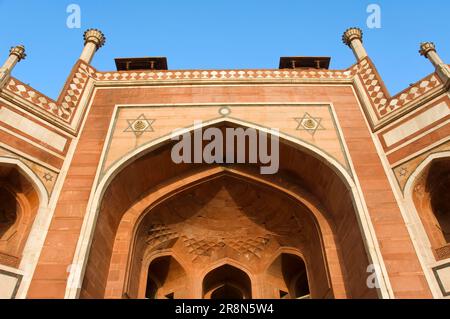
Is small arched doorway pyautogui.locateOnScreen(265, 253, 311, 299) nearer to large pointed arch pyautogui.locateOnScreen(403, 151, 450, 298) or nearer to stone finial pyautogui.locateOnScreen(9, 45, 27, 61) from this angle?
large pointed arch pyautogui.locateOnScreen(403, 151, 450, 298)

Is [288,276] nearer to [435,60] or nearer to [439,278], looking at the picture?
[439,278]

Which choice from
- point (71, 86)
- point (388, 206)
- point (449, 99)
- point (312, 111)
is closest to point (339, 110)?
point (312, 111)

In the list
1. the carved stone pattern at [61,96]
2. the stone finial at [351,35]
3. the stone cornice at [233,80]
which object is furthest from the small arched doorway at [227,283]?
the stone finial at [351,35]

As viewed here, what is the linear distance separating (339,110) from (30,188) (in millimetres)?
6302

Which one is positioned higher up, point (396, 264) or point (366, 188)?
point (366, 188)

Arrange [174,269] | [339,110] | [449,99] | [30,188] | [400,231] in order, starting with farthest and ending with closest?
[174,269] → [339,110] → [449,99] → [30,188] → [400,231]

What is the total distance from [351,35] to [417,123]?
13.4 ft

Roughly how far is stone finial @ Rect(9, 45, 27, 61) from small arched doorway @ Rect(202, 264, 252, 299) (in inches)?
249

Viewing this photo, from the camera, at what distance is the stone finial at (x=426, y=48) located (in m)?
8.39

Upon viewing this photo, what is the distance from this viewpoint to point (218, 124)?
8.45 metres

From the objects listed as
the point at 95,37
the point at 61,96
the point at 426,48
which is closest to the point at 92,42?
the point at 95,37

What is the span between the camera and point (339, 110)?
8680 mm

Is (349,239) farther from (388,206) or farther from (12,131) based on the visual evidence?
(12,131)

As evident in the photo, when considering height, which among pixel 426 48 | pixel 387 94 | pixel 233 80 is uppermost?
pixel 233 80
